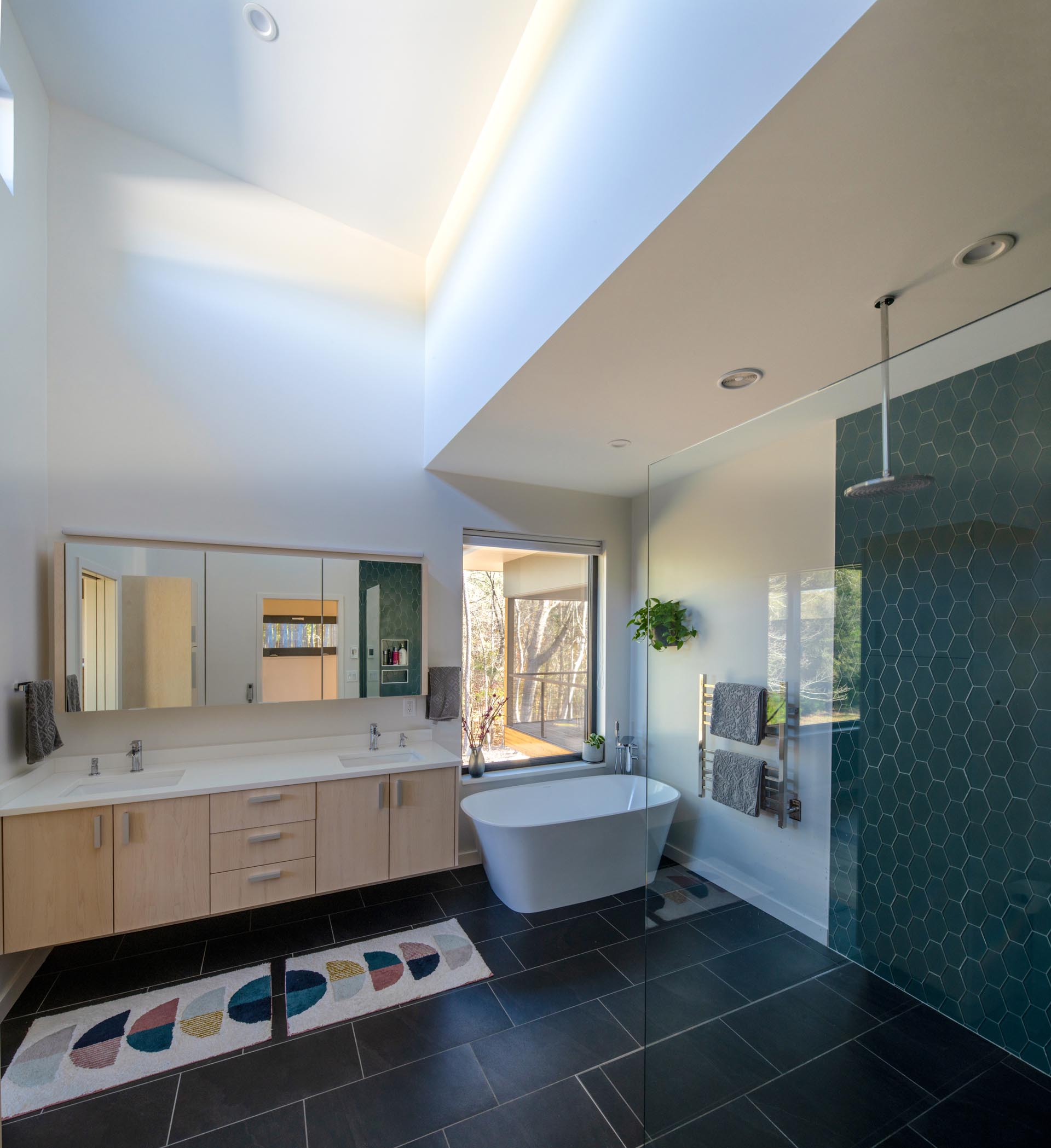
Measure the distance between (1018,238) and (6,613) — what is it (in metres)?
3.54

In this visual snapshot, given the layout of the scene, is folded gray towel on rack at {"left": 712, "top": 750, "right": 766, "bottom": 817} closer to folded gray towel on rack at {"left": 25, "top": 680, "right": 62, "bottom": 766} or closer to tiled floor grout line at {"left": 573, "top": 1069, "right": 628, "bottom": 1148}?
tiled floor grout line at {"left": 573, "top": 1069, "right": 628, "bottom": 1148}

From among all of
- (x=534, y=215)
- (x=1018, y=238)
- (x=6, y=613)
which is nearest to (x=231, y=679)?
(x=6, y=613)

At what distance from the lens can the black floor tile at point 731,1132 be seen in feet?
4.88

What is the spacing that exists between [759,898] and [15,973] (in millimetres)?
2937

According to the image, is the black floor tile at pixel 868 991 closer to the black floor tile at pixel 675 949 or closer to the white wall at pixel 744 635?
the white wall at pixel 744 635

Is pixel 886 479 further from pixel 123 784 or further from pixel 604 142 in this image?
pixel 123 784

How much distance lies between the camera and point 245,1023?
7.25 ft

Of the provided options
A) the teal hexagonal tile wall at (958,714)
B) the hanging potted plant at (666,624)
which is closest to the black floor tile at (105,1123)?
the teal hexagonal tile wall at (958,714)

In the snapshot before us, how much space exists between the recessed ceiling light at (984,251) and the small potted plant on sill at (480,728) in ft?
10.4

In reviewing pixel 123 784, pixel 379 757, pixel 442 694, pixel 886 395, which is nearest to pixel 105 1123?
pixel 123 784

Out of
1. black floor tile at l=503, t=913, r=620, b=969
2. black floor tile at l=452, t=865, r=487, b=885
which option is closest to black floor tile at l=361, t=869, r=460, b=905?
black floor tile at l=452, t=865, r=487, b=885

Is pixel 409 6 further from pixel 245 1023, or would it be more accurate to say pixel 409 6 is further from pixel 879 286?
pixel 245 1023

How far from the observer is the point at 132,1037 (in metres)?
2.13

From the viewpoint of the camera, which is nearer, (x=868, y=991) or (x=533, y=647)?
(x=868, y=991)
